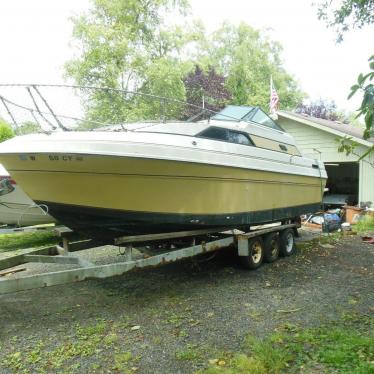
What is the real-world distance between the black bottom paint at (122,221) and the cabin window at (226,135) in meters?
1.02

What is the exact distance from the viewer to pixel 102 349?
335 centimetres

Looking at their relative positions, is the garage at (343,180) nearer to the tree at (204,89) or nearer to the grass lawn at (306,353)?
the tree at (204,89)

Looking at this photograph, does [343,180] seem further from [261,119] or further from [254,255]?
[254,255]

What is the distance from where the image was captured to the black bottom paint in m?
4.37

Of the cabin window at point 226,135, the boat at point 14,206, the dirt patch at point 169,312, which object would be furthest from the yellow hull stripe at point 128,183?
the boat at point 14,206

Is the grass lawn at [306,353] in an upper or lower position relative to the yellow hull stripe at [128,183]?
lower

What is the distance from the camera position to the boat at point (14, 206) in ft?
21.8

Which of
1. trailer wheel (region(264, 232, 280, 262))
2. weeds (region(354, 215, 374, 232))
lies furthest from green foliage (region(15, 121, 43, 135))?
weeds (region(354, 215, 374, 232))

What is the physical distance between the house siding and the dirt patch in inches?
232

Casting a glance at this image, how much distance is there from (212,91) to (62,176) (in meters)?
22.4

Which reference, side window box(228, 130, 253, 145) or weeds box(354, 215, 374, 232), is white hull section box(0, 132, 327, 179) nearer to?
side window box(228, 130, 253, 145)

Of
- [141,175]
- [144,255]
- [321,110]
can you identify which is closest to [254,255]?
[144,255]

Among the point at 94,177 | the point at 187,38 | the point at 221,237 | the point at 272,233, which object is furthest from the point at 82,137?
the point at 187,38

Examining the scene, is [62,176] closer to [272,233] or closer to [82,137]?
[82,137]
